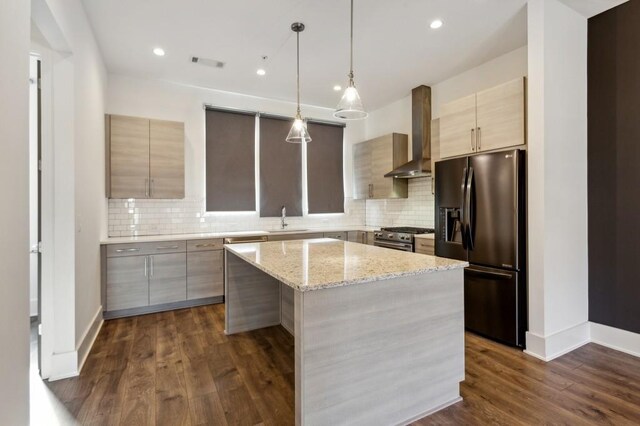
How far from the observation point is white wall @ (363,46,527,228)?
3609mm

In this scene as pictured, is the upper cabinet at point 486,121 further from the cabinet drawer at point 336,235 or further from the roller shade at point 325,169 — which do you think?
the roller shade at point 325,169

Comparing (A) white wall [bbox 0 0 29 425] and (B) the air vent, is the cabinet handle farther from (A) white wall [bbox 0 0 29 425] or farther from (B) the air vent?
(A) white wall [bbox 0 0 29 425]

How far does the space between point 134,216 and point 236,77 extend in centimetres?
227

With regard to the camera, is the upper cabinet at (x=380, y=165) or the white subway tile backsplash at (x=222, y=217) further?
the upper cabinet at (x=380, y=165)

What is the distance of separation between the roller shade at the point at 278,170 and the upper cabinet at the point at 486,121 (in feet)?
8.12

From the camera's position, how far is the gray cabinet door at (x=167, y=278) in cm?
376

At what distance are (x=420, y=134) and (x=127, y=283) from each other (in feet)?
13.8

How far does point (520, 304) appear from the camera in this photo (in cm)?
278

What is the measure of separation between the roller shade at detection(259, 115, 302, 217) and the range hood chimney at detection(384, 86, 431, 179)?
64.1 inches

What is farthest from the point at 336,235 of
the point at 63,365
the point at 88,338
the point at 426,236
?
the point at 63,365

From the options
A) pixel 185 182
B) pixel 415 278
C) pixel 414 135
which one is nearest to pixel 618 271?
pixel 415 278

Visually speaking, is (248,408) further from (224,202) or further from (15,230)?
(224,202)

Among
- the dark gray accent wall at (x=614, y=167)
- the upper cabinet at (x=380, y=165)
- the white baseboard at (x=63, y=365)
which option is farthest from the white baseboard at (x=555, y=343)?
the white baseboard at (x=63, y=365)

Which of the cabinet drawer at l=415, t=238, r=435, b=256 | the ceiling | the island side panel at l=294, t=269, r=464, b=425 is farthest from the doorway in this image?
the cabinet drawer at l=415, t=238, r=435, b=256
